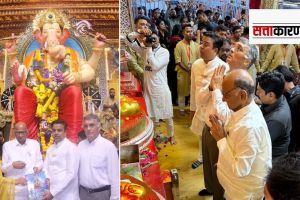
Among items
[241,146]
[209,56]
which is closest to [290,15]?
[209,56]

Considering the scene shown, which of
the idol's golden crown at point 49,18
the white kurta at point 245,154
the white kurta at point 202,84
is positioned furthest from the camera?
the white kurta at point 202,84

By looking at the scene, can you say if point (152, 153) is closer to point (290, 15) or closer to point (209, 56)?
point (209, 56)

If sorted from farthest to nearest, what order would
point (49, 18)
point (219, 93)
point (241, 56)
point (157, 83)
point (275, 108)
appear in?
point (157, 83) → point (241, 56) → point (219, 93) → point (275, 108) → point (49, 18)

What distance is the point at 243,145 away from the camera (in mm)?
1786

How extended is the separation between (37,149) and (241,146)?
3.02 feet

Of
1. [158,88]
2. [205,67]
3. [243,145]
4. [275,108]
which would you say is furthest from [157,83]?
[243,145]

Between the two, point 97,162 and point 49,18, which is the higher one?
point 49,18

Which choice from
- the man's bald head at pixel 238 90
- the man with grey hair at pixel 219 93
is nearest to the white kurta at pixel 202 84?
the man with grey hair at pixel 219 93

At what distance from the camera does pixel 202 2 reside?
6.22 m

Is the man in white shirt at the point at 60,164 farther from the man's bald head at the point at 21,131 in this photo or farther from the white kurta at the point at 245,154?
the white kurta at the point at 245,154

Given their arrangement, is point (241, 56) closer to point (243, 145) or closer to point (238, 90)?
point (238, 90)

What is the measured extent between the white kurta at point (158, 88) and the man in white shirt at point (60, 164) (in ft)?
8.02

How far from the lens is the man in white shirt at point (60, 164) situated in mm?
1352

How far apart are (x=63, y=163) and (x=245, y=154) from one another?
0.85 m
